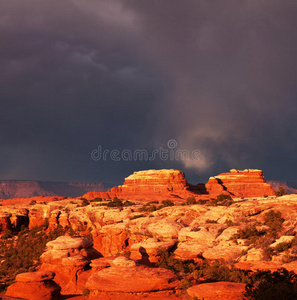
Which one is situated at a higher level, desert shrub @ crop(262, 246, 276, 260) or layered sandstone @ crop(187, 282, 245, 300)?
desert shrub @ crop(262, 246, 276, 260)

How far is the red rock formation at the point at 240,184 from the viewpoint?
95.5 metres

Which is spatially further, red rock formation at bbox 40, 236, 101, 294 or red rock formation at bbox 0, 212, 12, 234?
red rock formation at bbox 0, 212, 12, 234

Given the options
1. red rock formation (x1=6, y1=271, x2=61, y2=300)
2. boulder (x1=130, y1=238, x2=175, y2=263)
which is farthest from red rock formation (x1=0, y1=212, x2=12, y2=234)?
red rock formation (x1=6, y1=271, x2=61, y2=300)

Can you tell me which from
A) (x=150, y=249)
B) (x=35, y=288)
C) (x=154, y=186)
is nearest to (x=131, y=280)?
(x=35, y=288)

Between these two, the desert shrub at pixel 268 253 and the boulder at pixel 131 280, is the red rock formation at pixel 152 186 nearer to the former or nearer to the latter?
the desert shrub at pixel 268 253

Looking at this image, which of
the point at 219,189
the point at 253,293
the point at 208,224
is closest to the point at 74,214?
the point at 208,224

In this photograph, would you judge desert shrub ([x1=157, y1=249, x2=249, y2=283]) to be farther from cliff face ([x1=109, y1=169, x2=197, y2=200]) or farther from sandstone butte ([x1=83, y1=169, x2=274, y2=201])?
sandstone butte ([x1=83, y1=169, x2=274, y2=201])

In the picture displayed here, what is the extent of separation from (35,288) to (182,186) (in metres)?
77.7

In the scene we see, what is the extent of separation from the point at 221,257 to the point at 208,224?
24.9 ft

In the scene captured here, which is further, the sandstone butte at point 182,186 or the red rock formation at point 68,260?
the sandstone butte at point 182,186

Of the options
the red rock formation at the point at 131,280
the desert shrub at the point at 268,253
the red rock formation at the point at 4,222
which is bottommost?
the red rock formation at the point at 131,280

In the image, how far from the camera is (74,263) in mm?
24594

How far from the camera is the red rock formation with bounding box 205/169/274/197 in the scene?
95.5m

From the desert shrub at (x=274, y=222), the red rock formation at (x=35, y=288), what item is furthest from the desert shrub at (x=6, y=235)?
the desert shrub at (x=274, y=222)
